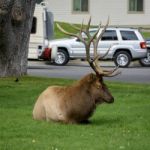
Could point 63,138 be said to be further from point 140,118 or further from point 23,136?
point 140,118

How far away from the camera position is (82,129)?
36.2 feet

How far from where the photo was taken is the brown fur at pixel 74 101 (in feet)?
38.0

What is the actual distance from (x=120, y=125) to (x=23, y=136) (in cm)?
207

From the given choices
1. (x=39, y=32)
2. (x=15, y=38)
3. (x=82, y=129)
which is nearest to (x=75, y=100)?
(x=82, y=129)

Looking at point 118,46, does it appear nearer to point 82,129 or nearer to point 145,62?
point 145,62

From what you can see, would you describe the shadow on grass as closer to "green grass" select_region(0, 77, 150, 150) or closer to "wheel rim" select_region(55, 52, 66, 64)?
"green grass" select_region(0, 77, 150, 150)

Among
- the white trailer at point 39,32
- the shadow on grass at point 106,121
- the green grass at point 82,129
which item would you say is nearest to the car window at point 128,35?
the white trailer at point 39,32

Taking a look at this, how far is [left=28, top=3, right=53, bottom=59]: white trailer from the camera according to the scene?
33.0m

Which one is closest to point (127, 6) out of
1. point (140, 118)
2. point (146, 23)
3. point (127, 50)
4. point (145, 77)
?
point (146, 23)

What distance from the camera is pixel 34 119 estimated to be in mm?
12023

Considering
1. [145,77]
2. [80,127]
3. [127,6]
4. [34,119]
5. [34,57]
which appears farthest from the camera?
[127,6]

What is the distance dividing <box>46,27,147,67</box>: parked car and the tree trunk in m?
11.7

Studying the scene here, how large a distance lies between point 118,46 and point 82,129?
23064 millimetres

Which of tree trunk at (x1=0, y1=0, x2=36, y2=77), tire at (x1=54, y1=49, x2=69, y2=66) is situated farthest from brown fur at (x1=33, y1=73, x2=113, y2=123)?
tire at (x1=54, y1=49, x2=69, y2=66)
